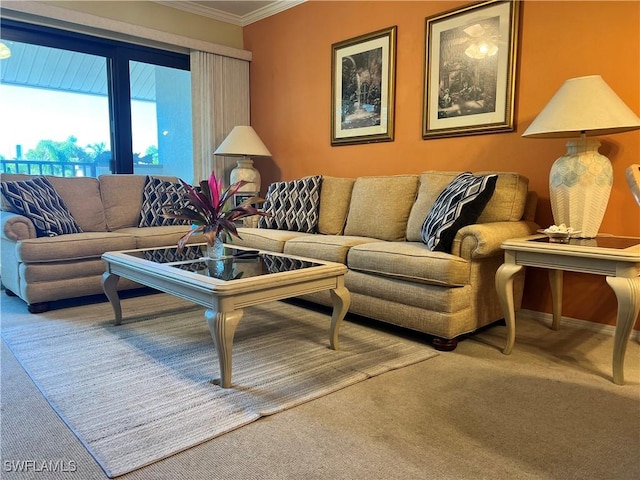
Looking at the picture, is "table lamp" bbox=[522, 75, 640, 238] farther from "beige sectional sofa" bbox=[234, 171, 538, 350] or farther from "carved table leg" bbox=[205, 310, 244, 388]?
"carved table leg" bbox=[205, 310, 244, 388]

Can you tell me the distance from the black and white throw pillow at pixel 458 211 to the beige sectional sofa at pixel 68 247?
7.01 ft

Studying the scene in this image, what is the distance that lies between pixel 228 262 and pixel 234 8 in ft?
11.6

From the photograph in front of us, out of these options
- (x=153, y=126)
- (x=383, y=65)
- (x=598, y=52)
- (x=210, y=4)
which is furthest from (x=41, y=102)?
(x=598, y=52)

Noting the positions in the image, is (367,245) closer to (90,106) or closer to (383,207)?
(383,207)

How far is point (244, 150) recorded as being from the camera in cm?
442

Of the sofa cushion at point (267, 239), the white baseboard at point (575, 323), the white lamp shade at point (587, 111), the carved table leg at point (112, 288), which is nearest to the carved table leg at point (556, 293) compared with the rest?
the white baseboard at point (575, 323)

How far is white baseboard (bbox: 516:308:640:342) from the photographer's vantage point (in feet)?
8.59

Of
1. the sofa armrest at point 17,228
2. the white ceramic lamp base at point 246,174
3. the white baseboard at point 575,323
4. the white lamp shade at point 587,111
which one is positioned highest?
the white lamp shade at point 587,111

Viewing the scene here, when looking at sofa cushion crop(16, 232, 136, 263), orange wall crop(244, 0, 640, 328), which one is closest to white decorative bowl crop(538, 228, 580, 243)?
orange wall crop(244, 0, 640, 328)

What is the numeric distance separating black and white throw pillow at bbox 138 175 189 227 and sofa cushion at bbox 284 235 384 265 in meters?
1.34

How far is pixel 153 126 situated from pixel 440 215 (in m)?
3.47

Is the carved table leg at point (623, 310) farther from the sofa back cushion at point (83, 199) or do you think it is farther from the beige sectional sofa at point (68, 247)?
the sofa back cushion at point (83, 199)

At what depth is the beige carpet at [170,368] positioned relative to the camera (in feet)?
5.09

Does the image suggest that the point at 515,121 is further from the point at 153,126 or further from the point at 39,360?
the point at 153,126
